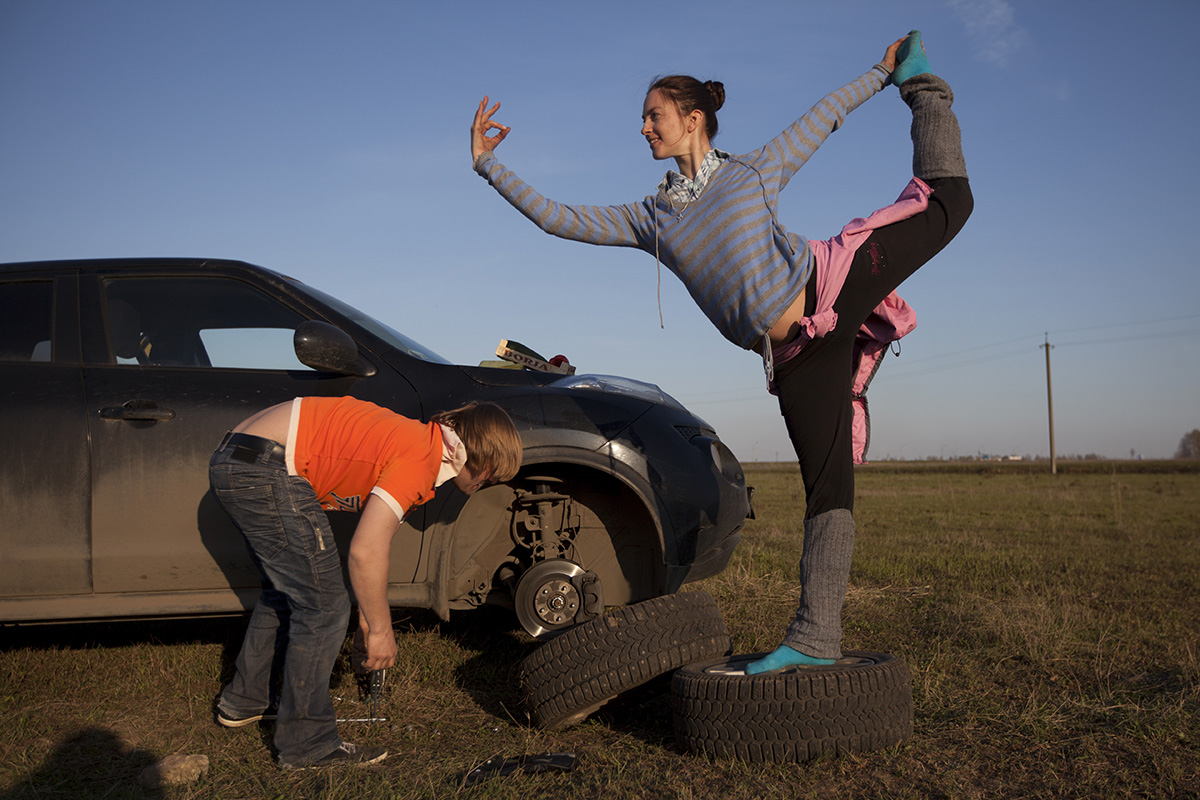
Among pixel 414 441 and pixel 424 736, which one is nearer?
pixel 414 441

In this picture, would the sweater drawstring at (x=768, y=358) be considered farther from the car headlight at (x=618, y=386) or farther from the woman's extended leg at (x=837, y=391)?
the car headlight at (x=618, y=386)

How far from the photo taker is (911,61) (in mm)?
2516

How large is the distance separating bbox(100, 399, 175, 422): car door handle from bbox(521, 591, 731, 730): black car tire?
67.8 inches

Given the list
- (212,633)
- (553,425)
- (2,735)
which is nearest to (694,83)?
(553,425)

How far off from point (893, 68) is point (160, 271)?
10.1 feet

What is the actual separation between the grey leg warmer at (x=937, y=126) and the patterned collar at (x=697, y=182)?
0.61 metres

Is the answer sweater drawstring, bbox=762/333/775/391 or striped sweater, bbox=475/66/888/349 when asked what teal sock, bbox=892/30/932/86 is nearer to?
striped sweater, bbox=475/66/888/349

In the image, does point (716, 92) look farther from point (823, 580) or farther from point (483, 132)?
point (823, 580)

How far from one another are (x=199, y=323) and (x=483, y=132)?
5.35 feet

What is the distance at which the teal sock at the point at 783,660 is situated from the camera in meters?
2.57

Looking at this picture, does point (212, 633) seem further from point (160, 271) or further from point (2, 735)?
point (160, 271)

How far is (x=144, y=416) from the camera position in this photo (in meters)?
3.16

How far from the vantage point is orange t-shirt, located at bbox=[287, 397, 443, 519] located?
8.45 feet

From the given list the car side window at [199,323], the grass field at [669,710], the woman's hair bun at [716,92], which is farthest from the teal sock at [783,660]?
the car side window at [199,323]
